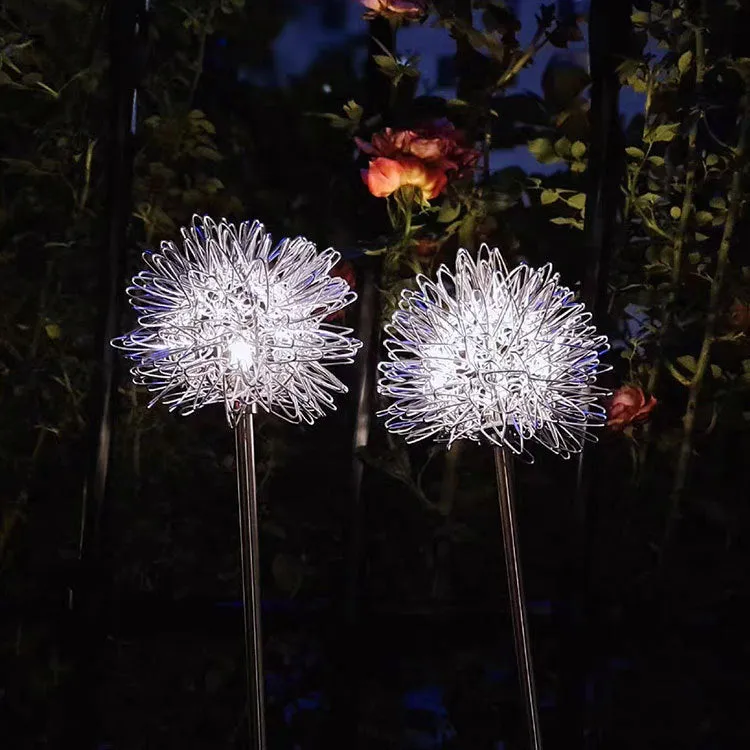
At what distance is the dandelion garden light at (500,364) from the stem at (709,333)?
386 millimetres

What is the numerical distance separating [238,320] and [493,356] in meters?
0.25

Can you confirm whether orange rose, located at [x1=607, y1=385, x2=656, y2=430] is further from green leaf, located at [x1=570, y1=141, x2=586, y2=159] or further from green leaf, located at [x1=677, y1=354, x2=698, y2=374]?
green leaf, located at [x1=570, y1=141, x2=586, y2=159]

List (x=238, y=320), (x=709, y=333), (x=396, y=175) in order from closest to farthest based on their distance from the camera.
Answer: (x=238, y=320)
(x=396, y=175)
(x=709, y=333)

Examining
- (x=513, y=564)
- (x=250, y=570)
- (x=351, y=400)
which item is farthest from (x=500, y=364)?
(x=351, y=400)

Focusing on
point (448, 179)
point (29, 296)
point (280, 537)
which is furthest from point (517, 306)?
point (29, 296)

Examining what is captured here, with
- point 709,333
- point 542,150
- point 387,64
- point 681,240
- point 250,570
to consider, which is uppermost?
point 387,64

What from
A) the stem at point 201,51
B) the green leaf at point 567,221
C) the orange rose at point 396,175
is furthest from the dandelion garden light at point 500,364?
the stem at point 201,51

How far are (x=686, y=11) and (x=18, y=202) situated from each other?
103 cm

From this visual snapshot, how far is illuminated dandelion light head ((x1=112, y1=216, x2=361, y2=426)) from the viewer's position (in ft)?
2.97

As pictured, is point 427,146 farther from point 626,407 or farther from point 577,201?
point 626,407

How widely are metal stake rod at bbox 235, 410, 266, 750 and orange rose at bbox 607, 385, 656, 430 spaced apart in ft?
1.78

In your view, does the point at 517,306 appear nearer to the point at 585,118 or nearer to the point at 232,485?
the point at 585,118

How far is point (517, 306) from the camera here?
92 centimetres

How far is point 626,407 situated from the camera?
1.24 m
